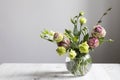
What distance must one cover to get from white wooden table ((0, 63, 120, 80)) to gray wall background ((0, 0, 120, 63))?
806 millimetres

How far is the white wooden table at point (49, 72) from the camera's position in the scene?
63.4 inches

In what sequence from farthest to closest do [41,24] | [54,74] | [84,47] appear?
A: [41,24], [54,74], [84,47]

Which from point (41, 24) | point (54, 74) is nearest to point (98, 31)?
point (54, 74)

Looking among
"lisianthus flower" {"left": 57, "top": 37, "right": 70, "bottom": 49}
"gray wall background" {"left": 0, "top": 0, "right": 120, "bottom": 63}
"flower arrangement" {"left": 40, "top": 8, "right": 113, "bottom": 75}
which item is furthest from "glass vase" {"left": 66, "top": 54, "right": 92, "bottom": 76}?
"gray wall background" {"left": 0, "top": 0, "right": 120, "bottom": 63}

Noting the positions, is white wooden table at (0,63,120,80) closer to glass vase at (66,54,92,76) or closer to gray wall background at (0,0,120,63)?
glass vase at (66,54,92,76)

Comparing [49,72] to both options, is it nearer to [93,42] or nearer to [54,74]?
[54,74]

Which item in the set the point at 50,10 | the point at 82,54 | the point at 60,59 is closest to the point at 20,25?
the point at 50,10

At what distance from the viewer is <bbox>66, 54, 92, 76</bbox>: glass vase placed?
5.17ft

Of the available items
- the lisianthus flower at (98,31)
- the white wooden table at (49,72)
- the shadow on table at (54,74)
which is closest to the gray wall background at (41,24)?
the white wooden table at (49,72)

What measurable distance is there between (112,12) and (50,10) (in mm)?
676

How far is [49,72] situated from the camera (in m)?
1.73

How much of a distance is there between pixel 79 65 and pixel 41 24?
1.18m

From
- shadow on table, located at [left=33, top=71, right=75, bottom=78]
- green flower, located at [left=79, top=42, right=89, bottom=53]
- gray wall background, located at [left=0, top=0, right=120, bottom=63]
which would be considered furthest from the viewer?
gray wall background, located at [left=0, top=0, right=120, bottom=63]

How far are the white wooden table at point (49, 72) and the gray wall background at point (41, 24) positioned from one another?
2.64ft
